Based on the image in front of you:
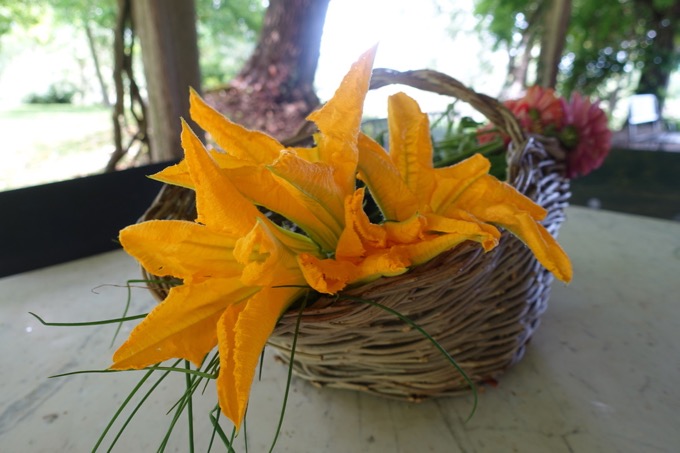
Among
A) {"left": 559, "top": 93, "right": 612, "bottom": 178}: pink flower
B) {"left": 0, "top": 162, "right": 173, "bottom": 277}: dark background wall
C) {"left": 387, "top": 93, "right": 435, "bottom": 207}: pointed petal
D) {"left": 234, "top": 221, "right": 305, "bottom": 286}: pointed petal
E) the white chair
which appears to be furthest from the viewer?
the white chair

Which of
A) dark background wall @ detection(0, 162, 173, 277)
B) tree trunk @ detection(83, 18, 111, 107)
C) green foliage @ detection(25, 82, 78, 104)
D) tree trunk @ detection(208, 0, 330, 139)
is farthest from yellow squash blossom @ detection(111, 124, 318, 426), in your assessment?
green foliage @ detection(25, 82, 78, 104)

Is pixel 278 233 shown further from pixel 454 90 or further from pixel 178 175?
pixel 454 90

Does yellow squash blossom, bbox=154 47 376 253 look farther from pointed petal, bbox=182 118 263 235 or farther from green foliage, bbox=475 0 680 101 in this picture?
green foliage, bbox=475 0 680 101

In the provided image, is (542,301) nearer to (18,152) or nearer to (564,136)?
(564,136)

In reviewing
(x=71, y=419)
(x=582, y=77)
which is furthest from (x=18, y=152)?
(x=582, y=77)

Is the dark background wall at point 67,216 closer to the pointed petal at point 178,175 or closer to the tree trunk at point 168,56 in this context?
the tree trunk at point 168,56

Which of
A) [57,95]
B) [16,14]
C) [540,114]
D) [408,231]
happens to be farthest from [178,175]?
[57,95]

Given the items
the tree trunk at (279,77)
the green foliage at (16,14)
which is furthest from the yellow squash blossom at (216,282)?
the green foliage at (16,14)
